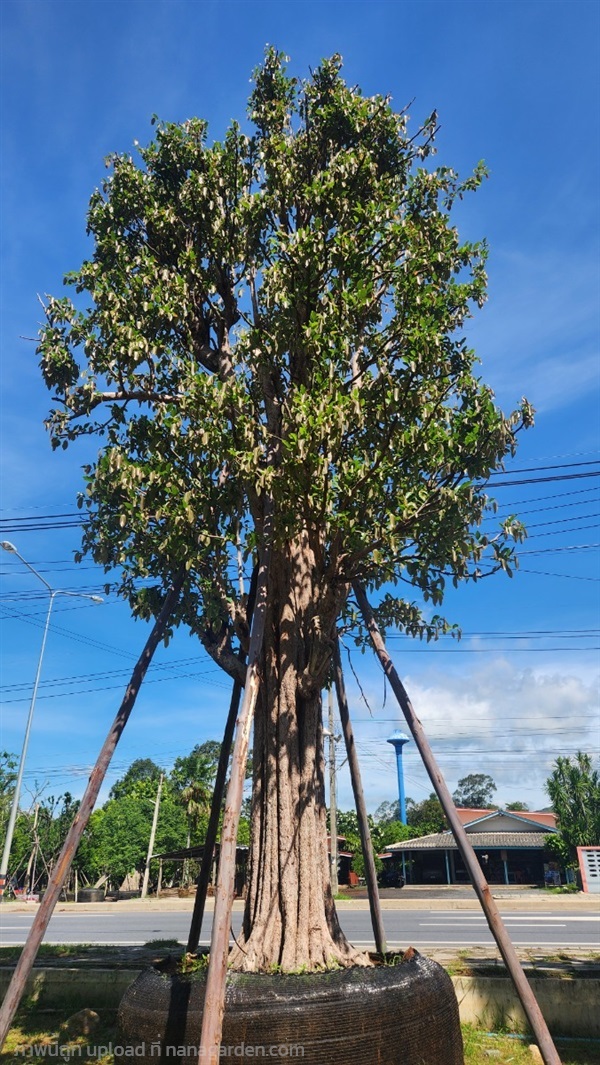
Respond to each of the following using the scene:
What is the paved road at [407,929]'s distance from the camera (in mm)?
16344

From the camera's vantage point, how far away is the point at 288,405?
736cm

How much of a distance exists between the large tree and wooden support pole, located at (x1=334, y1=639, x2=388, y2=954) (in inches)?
29.1

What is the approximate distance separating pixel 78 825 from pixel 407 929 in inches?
604

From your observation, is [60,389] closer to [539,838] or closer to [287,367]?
[287,367]

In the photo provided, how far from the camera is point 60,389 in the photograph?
28.8 feet

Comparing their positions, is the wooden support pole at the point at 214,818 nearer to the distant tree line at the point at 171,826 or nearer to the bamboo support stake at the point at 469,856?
the bamboo support stake at the point at 469,856

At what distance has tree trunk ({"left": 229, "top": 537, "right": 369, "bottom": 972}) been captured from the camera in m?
6.85

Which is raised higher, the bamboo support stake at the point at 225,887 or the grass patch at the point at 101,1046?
the bamboo support stake at the point at 225,887

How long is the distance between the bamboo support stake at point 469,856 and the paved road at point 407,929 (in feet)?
27.9

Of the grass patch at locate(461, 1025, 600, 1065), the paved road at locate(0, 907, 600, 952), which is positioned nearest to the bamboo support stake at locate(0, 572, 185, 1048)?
the grass patch at locate(461, 1025, 600, 1065)

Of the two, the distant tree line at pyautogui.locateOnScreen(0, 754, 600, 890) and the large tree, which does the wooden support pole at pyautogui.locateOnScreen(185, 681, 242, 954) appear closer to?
the large tree

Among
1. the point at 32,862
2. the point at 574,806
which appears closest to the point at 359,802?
the point at 574,806

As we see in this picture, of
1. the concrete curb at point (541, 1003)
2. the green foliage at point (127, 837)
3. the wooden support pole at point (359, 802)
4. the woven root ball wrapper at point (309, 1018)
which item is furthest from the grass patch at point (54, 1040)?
the green foliage at point (127, 837)

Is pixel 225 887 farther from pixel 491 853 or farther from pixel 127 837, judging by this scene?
pixel 127 837
